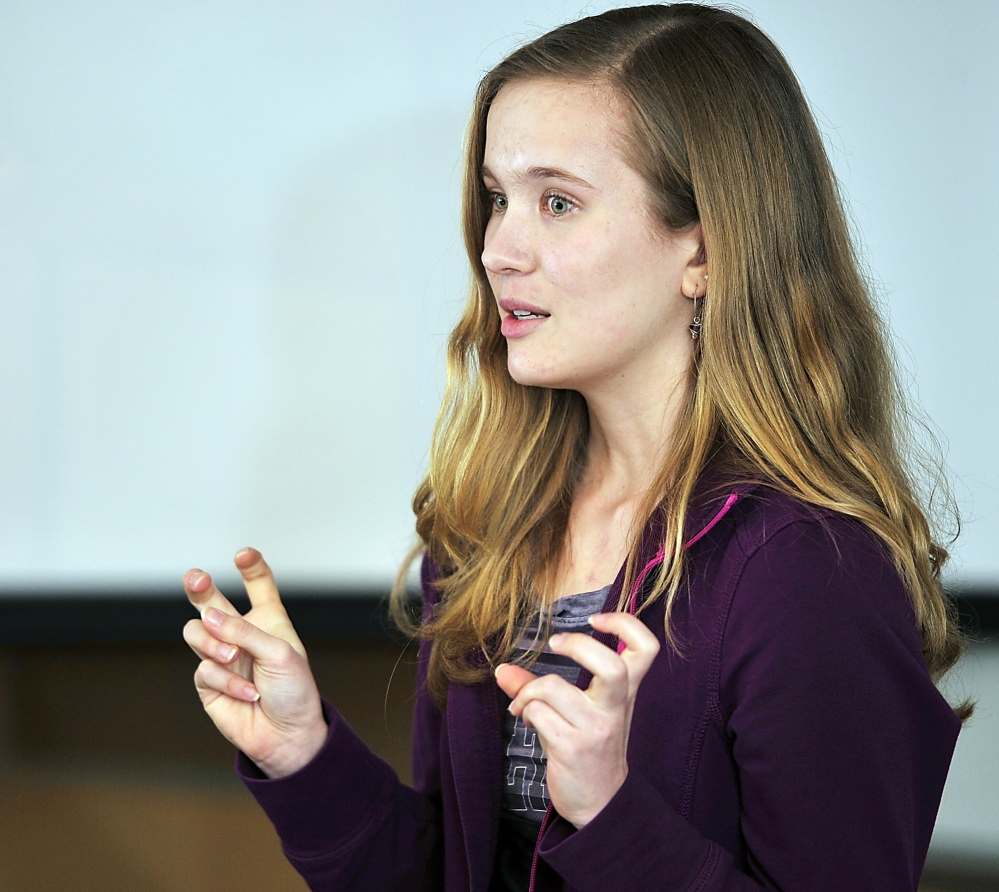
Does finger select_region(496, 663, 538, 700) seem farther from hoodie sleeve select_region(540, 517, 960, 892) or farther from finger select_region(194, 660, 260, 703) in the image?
finger select_region(194, 660, 260, 703)

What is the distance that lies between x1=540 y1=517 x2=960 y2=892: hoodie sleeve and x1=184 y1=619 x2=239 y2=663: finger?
42 centimetres

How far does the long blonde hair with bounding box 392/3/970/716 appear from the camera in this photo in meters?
1.21

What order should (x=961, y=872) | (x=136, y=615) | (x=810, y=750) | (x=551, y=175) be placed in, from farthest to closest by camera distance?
(x=136, y=615), (x=961, y=872), (x=551, y=175), (x=810, y=750)

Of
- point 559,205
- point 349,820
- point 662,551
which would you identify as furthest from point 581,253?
point 349,820

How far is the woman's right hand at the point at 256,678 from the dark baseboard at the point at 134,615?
1278mm

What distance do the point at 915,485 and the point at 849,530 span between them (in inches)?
18.4

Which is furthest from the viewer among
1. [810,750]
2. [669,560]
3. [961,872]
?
[961,872]

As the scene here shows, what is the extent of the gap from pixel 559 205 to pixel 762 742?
68 cm

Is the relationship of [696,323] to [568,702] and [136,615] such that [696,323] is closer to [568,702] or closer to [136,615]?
[568,702]

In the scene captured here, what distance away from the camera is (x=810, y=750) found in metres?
1.03

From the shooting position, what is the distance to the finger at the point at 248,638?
1.20 m

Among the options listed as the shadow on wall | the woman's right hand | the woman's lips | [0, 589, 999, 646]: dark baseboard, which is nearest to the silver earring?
the woman's lips

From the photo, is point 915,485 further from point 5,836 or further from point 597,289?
point 5,836

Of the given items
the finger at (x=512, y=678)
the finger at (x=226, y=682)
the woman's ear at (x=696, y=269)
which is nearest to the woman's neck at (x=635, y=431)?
the woman's ear at (x=696, y=269)
